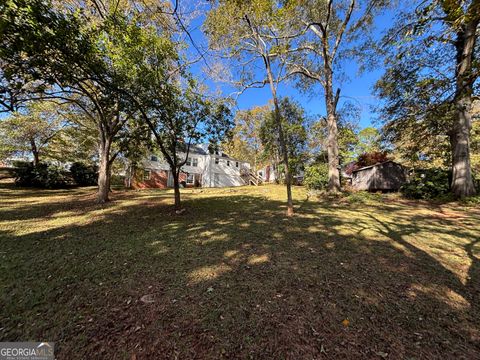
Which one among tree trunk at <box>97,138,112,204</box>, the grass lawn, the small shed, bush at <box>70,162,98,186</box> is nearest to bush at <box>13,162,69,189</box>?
bush at <box>70,162,98,186</box>

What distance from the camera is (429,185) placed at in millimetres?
9711

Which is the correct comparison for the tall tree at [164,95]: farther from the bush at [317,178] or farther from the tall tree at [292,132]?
the tall tree at [292,132]

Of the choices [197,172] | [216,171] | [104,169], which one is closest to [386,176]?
[104,169]

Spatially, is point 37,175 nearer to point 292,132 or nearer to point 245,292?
point 245,292

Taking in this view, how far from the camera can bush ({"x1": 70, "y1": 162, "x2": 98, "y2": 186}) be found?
61.4 feet

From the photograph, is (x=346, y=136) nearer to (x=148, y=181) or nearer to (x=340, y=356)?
(x=340, y=356)

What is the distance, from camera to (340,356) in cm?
182

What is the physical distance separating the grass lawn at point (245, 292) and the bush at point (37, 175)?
14777 mm

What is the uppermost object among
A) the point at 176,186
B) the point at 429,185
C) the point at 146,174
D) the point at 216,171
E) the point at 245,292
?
the point at 216,171

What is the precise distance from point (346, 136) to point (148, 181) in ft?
69.1

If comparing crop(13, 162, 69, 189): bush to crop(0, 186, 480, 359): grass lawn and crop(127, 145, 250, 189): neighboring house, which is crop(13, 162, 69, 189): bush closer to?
crop(127, 145, 250, 189): neighboring house

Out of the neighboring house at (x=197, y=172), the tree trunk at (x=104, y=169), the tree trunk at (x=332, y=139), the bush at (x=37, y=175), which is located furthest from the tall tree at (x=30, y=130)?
the tree trunk at (x=332, y=139)

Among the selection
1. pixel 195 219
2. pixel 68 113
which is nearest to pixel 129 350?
pixel 195 219

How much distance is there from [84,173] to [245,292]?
889 inches
